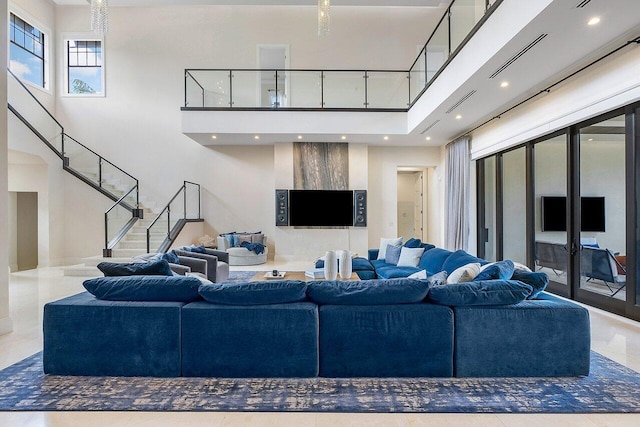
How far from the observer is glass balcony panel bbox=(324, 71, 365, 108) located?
8727 mm

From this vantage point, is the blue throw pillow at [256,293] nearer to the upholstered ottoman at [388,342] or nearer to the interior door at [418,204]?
the upholstered ottoman at [388,342]

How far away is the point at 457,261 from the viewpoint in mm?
4348

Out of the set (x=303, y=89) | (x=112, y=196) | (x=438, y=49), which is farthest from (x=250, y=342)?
(x=112, y=196)

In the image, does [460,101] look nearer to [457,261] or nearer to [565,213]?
[565,213]

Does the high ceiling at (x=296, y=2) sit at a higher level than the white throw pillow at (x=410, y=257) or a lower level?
higher

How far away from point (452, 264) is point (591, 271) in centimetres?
208

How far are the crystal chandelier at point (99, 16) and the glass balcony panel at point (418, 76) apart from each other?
582 cm

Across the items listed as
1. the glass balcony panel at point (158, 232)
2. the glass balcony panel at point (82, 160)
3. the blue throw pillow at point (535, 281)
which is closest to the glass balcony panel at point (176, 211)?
the glass balcony panel at point (158, 232)

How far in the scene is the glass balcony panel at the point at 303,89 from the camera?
869 cm

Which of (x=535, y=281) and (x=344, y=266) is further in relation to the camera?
(x=344, y=266)

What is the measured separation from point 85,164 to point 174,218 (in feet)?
10.2

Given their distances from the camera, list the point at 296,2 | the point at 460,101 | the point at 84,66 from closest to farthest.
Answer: the point at 460,101 < the point at 296,2 < the point at 84,66
